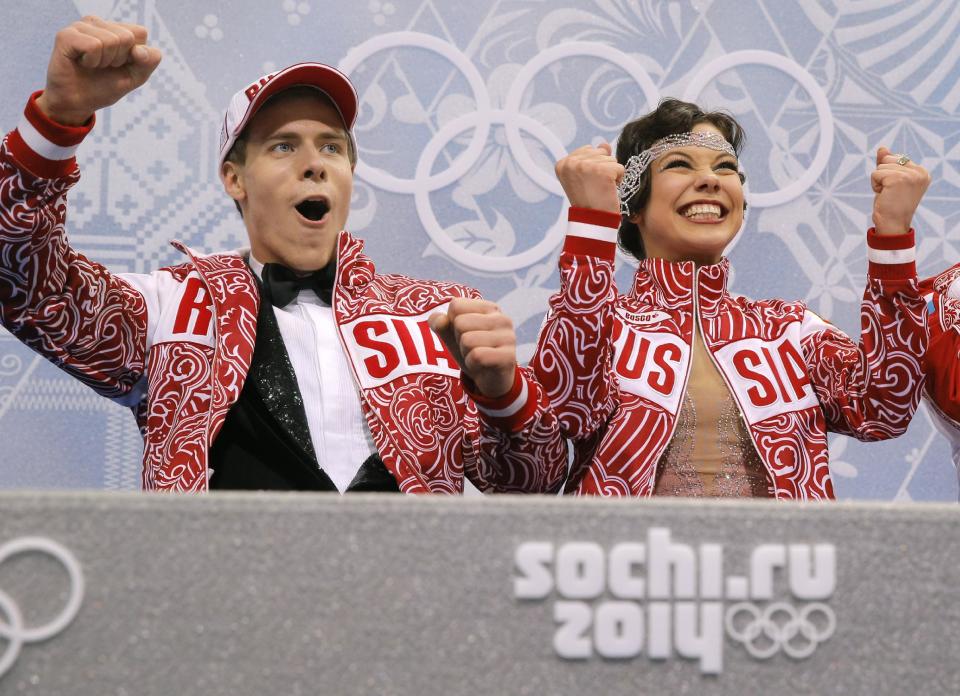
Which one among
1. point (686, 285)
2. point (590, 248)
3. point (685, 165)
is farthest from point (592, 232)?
point (685, 165)

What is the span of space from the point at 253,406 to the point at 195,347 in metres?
0.12

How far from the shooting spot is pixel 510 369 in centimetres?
129

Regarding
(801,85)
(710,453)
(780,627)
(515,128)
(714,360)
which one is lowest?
(710,453)

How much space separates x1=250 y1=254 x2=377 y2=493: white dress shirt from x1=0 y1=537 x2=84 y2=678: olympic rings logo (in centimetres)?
73

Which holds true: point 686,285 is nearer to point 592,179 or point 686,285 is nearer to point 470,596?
point 592,179

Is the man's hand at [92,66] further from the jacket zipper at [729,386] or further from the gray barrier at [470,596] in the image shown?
the jacket zipper at [729,386]

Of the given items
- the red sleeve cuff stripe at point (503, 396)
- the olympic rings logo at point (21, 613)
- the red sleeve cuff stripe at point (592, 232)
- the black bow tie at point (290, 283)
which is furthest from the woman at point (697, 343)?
the olympic rings logo at point (21, 613)

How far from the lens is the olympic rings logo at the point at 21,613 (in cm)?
74

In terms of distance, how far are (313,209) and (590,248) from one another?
1.67ft

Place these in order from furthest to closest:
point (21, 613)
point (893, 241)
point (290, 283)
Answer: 1. point (290, 283)
2. point (893, 241)
3. point (21, 613)

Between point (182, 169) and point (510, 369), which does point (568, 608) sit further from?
point (182, 169)

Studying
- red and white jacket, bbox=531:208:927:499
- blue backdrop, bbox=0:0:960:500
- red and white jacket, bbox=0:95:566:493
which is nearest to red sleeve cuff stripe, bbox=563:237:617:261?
red and white jacket, bbox=531:208:927:499

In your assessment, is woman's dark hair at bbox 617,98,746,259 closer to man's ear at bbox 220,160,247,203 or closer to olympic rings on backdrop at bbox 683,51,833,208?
olympic rings on backdrop at bbox 683,51,833,208

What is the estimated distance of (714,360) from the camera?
1.71m
